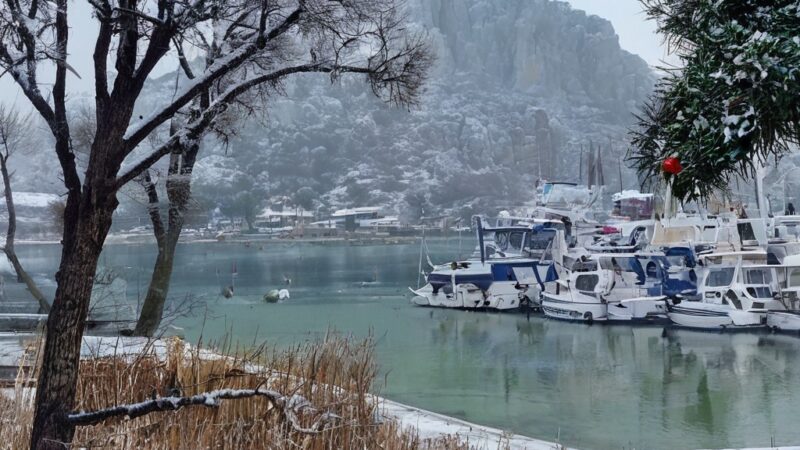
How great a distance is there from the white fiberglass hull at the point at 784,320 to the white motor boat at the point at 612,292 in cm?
361

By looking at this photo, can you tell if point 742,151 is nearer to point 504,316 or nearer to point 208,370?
point 208,370

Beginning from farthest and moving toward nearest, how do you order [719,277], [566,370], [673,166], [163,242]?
1. [719,277]
2. [566,370]
3. [163,242]
4. [673,166]

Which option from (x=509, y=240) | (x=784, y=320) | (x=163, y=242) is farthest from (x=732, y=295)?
(x=163, y=242)

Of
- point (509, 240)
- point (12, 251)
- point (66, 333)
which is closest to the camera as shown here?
point (66, 333)

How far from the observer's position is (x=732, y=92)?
3.88m

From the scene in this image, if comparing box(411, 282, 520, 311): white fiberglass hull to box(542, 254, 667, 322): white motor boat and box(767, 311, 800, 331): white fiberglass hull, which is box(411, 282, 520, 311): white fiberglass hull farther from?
box(767, 311, 800, 331): white fiberglass hull

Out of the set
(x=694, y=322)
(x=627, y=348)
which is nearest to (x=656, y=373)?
(x=627, y=348)

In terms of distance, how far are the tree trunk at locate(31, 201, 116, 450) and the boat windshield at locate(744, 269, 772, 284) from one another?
27.6 metres

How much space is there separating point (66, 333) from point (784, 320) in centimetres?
2604

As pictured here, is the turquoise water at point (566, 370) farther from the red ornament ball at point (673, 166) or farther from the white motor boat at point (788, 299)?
the red ornament ball at point (673, 166)

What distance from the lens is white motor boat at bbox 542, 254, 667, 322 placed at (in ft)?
93.8

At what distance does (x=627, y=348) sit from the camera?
2389 centimetres

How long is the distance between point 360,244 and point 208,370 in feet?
335

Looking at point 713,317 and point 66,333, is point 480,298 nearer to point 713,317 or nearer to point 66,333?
point 713,317
